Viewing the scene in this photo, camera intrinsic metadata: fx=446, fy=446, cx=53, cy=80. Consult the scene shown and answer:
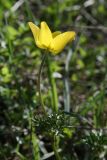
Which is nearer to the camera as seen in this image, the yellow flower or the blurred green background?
the yellow flower

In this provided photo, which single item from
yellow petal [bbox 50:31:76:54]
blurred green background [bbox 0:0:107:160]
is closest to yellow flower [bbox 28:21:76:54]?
yellow petal [bbox 50:31:76:54]

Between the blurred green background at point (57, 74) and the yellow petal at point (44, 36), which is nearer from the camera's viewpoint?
the yellow petal at point (44, 36)

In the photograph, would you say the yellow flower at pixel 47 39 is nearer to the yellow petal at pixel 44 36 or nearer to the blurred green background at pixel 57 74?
the yellow petal at pixel 44 36

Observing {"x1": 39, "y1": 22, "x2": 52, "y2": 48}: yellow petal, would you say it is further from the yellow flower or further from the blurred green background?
the blurred green background

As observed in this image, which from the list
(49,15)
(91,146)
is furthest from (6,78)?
(49,15)

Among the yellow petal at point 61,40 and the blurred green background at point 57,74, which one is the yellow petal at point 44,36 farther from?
the blurred green background at point 57,74

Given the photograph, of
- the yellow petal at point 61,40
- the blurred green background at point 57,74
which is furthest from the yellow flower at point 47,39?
the blurred green background at point 57,74

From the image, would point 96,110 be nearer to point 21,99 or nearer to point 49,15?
point 21,99

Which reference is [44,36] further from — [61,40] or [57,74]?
[57,74]
